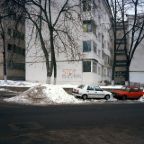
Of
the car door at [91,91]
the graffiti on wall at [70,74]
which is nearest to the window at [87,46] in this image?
the graffiti on wall at [70,74]

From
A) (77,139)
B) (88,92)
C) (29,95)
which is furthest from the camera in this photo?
(88,92)

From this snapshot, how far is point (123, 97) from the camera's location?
36406 mm

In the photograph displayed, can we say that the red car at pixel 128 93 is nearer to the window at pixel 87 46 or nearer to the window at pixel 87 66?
the window at pixel 87 66

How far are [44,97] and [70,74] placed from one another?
1071 inches

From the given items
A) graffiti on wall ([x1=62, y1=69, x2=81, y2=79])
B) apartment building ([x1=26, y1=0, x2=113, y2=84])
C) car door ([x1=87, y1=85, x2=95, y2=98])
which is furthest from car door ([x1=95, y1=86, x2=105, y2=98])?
graffiti on wall ([x1=62, y1=69, x2=81, y2=79])

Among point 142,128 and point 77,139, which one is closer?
point 77,139

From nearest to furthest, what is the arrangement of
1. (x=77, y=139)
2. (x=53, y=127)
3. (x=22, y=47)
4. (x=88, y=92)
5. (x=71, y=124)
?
(x=77, y=139), (x=53, y=127), (x=71, y=124), (x=88, y=92), (x=22, y=47)

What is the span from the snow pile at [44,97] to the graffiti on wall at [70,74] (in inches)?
978

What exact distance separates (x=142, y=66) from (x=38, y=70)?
78.9 ft

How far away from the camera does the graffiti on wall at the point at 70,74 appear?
55.2m

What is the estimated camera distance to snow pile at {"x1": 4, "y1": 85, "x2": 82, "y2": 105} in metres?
27.9

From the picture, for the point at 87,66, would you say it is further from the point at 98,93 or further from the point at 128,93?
the point at 98,93

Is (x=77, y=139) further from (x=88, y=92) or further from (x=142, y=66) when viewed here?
(x=142, y=66)

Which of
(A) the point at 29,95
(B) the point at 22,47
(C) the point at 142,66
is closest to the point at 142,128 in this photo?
(A) the point at 29,95
